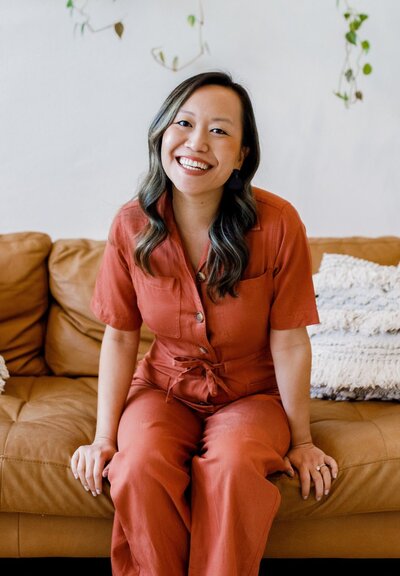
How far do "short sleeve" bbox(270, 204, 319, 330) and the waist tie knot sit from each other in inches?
7.1

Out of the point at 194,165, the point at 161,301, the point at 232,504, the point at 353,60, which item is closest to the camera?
the point at 232,504

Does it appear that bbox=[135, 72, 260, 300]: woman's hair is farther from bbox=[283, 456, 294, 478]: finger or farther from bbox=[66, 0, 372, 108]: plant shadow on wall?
bbox=[66, 0, 372, 108]: plant shadow on wall

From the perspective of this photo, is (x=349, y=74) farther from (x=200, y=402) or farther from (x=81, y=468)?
(x=81, y=468)

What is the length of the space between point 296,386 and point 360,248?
799 millimetres

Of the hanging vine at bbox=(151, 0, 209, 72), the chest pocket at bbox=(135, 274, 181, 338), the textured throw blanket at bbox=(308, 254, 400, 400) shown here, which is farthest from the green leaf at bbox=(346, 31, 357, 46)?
the chest pocket at bbox=(135, 274, 181, 338)

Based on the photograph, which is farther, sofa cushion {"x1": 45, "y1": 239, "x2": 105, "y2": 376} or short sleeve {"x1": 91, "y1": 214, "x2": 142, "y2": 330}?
sofa cushion {"x1": 45, "y1": 239, "x2": 105, "y2": 376}

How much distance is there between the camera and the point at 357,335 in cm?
186

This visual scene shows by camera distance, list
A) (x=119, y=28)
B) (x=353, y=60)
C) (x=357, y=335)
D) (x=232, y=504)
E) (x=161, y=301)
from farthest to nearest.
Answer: (x=353, y=60) → (x=119, y=28) → (x=357, y=335) → (x=161, y=301) → (x=232, y=504)

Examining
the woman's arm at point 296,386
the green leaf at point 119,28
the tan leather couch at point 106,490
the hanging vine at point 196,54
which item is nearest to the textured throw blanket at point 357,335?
the tan leather couch at point 106,490

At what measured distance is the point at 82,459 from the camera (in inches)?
55.5

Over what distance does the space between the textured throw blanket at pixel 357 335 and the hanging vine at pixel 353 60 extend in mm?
712

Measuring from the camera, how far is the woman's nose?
4.37 ft

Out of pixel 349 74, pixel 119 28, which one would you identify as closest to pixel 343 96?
pixel 349 74

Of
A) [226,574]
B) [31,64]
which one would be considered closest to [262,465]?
Result: [226,574]
